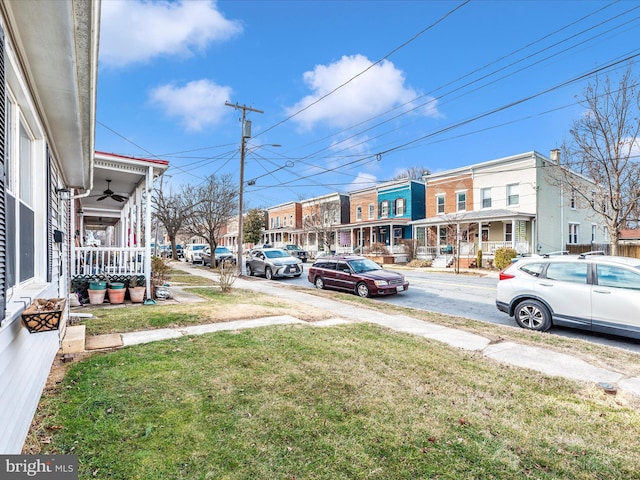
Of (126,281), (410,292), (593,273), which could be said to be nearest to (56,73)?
(126,281)

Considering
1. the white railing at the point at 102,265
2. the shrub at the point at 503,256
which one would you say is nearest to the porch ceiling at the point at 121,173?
the white railing at the point at 102,265

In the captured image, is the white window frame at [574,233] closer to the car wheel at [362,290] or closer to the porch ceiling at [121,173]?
the car wheel at [362,290]

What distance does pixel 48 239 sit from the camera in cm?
471

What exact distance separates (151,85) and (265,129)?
6.50 metres

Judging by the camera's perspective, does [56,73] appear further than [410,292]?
No

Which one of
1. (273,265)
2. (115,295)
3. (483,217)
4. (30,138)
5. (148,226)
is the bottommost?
(115,295)

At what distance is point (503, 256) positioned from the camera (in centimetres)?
2138

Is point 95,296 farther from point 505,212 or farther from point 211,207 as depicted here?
point 505,212

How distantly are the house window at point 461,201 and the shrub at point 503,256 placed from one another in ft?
20.6

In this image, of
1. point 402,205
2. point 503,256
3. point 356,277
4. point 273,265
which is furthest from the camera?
point 402,205

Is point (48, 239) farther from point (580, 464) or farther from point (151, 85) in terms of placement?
point (151, 85)

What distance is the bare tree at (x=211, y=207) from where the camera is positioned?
24.7 m

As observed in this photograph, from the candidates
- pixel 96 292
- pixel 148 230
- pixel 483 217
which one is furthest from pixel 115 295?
pixel 483 217

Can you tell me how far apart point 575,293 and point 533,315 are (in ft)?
3.00
